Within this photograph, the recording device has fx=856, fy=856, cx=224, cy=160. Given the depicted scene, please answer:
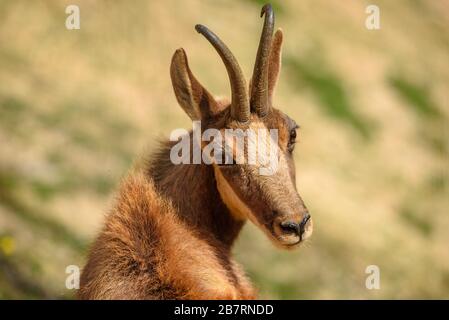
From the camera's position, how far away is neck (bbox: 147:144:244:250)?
7.84m

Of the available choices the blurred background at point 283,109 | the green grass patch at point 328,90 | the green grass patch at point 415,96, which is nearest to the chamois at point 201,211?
the blurred background at point 283,109

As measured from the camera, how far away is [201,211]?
7.89m

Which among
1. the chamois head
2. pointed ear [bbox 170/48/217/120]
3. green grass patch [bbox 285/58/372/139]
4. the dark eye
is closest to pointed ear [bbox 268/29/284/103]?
the chamois head

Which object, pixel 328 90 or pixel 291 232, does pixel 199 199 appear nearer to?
pixel 291 232

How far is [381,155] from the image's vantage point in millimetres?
21359

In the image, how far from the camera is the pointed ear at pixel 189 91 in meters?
7.83

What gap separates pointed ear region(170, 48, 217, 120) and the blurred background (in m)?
4.42

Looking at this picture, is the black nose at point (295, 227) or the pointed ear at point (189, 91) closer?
the black nose at point (295, 227)

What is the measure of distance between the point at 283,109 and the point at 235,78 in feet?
40.6

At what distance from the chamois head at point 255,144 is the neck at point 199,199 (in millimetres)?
96

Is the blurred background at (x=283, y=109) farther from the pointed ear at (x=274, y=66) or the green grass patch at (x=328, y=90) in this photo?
the pointed ear at (x=274, y=66)
